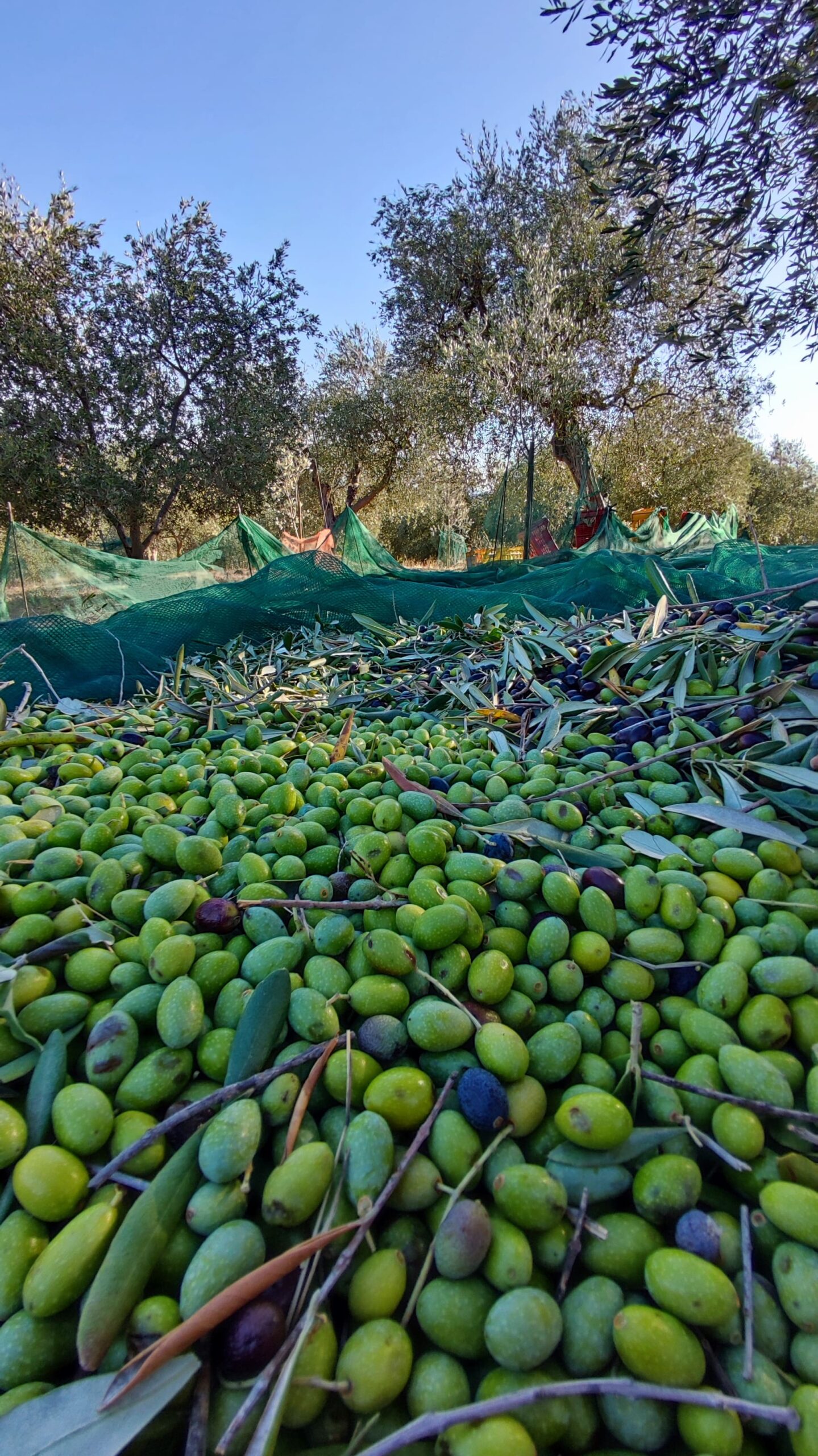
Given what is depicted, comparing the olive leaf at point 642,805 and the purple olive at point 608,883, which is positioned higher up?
the olive leaf at point 642,805

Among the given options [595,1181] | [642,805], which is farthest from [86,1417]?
[642,805]

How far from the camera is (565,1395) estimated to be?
2.45 feet

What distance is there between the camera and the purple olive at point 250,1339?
0.79m

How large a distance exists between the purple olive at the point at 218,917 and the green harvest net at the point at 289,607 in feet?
8.94

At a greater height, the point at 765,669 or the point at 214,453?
the point at 214,453

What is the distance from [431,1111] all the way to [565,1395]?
0.36 m

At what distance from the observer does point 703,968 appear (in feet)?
4.27

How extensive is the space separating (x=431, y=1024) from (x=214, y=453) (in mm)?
12617

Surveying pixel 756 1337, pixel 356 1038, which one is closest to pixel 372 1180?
pixel 356 1038

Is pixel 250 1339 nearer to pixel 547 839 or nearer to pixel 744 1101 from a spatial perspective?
pixel 744 1101

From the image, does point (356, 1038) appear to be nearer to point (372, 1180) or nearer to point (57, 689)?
point (372, 1180)

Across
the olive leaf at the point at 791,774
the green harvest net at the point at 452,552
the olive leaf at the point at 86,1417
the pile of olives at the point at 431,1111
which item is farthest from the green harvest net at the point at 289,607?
the green harvest net at the point at 452,552

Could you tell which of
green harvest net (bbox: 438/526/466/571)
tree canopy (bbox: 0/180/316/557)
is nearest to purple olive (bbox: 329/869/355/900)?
tree canopy (bbox: 0/180/316/557)

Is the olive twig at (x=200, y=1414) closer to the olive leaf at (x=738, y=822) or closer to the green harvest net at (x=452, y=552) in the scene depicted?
the olive leaf at (x=738, y=822)
